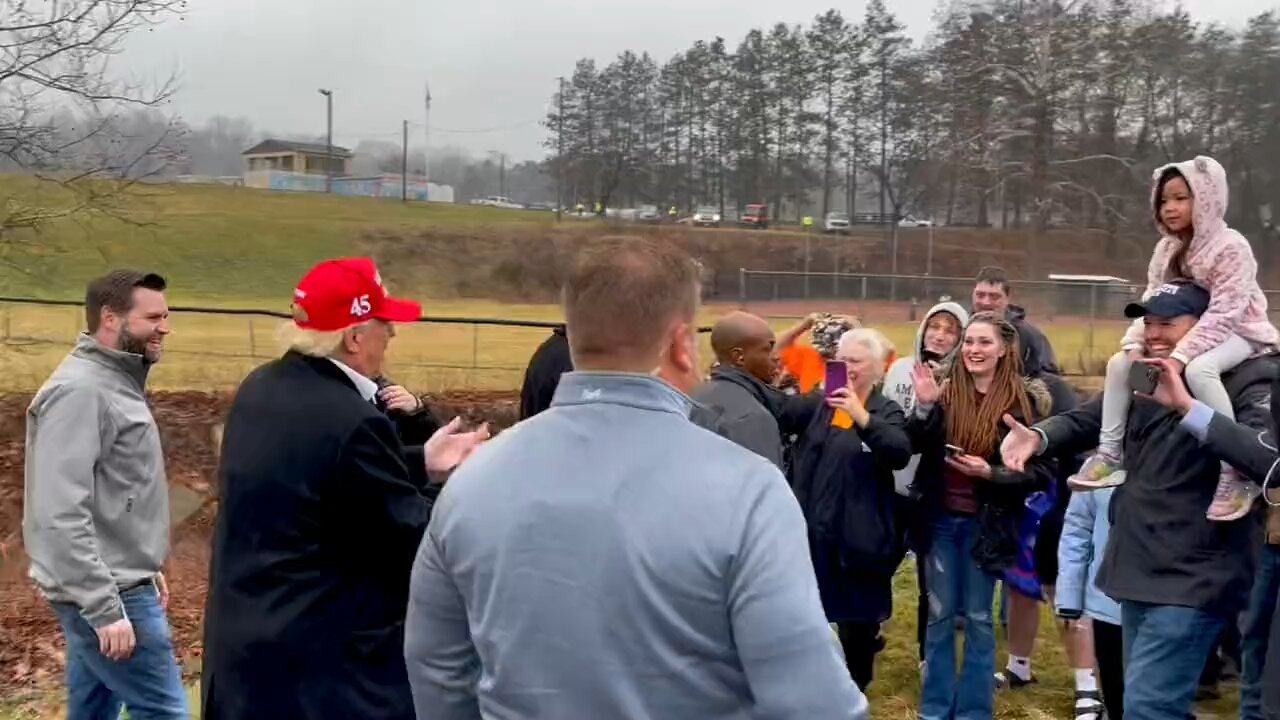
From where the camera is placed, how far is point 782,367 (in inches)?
230

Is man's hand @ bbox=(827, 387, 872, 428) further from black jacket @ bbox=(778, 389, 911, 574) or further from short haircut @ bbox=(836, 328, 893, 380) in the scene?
short haircut @ bbox=(836, 328, 893, 380)

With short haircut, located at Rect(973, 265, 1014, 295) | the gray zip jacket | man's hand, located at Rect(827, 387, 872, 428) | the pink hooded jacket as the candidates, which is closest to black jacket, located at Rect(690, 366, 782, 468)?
man's hand, located at Rect(827, 387, 872, 428)

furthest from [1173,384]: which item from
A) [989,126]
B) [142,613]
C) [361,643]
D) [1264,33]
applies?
[1264,33]

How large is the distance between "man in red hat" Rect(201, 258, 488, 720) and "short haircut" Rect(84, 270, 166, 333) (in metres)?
A: 1.49

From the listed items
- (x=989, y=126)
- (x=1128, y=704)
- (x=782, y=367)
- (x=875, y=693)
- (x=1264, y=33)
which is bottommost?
(x=875, y=693)

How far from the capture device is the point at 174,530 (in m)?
10.6

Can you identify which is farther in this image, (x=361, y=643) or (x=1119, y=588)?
(x=1119, y=588)

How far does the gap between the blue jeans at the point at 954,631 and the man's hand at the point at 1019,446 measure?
62cm

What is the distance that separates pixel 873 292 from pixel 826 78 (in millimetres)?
34698

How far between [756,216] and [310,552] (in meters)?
62.0

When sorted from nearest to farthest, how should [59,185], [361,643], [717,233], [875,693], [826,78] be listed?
1. [361,643]
2. [875,693]
3. [59,185]
4. [717,233]
5. [826,78]

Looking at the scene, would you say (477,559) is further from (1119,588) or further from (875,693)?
(875,693)

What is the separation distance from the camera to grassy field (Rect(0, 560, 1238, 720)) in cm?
531

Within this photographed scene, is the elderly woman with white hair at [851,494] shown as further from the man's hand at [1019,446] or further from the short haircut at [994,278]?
the short haircut at [994,278]
